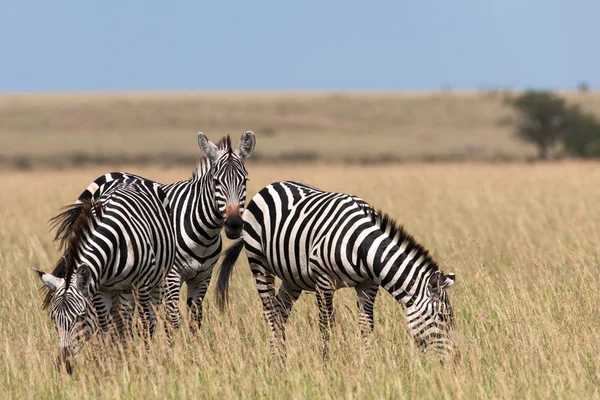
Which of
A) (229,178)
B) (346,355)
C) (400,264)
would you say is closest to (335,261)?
(400,264)

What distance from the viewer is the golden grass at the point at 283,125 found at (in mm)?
62719

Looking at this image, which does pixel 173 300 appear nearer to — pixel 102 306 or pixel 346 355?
pixel 102 306

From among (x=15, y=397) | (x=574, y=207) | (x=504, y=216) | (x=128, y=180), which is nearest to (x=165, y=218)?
(x=128, y=180)

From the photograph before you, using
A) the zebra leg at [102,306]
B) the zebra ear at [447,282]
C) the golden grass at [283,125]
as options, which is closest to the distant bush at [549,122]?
the golden grass at [283,125]

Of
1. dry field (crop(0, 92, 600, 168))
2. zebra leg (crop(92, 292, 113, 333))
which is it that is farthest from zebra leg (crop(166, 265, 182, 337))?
dry field (crop(0, 92, 600, 168))

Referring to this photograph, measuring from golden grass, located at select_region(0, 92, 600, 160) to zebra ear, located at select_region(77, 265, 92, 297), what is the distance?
48.4 metres

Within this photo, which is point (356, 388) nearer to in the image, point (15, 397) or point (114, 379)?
point (114, 379)

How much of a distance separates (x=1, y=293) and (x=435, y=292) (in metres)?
5.40

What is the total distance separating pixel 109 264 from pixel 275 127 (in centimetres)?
7331

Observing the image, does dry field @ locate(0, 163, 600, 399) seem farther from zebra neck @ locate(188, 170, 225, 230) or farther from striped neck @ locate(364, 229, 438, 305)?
zebra neck @ locate(188, 170, 225, 230)

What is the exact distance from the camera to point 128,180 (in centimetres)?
827

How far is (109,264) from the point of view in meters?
6.23

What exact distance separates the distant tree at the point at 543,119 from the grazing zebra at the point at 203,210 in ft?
169

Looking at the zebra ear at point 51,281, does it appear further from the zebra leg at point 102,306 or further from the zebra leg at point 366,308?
the zebra leg at point 366,308
